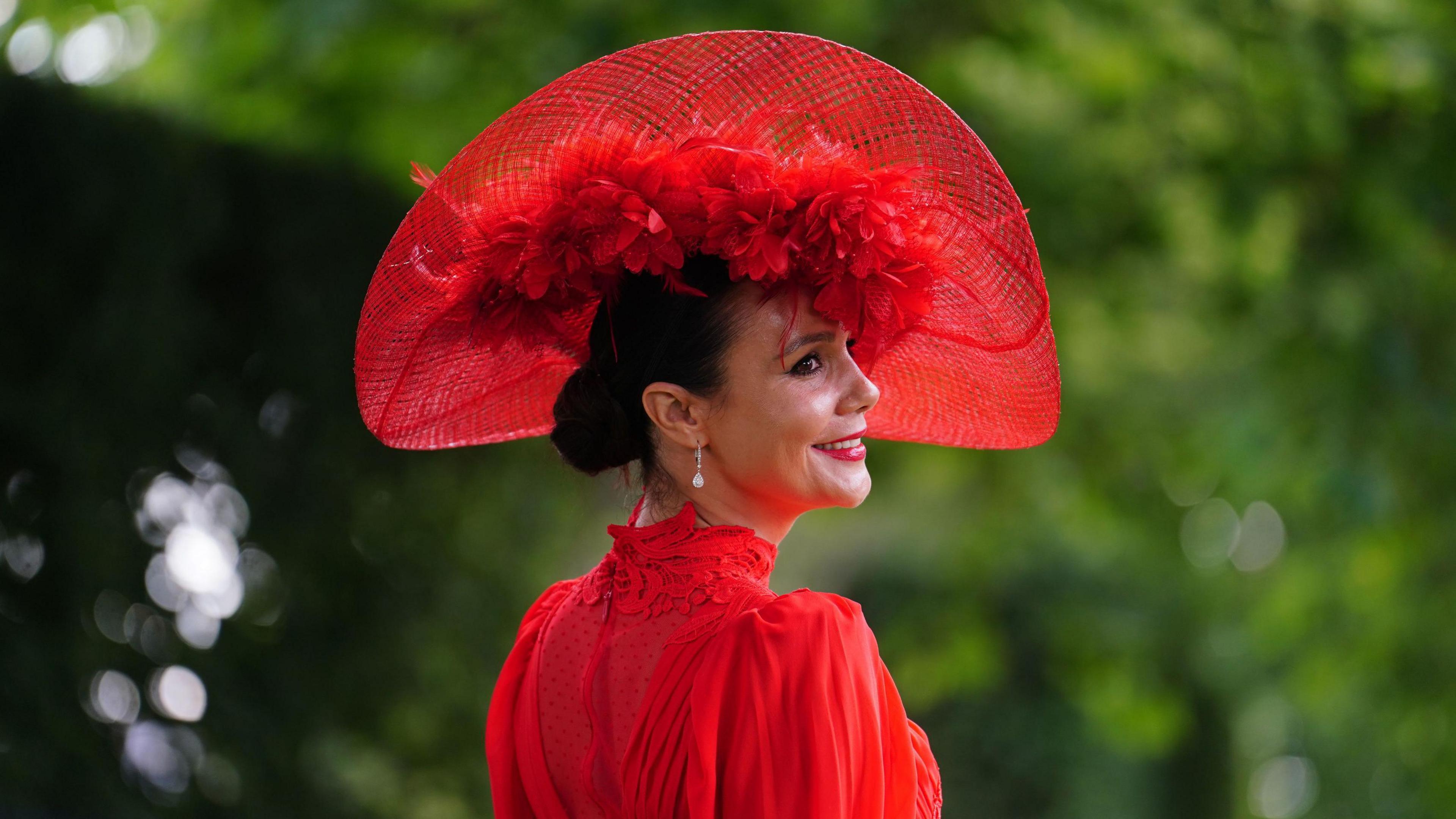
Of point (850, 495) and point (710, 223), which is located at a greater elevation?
point (710, 223)

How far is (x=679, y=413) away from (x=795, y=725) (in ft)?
1.61

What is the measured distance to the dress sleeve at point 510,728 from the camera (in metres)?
2.04

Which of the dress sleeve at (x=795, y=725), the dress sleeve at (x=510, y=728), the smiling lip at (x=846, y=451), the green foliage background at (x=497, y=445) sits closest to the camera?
the dress sleeve at (x=795, y=725)

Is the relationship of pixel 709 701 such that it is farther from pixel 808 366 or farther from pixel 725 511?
pixel 808 366

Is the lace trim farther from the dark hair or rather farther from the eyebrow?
the eyebrow

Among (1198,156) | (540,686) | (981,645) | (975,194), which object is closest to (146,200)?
(540,686)

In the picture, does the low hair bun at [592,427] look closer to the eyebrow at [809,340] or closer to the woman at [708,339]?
the woman at [708,339]

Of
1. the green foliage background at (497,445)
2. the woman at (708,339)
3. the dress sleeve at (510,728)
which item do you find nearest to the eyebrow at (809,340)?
the woman at (708,339)

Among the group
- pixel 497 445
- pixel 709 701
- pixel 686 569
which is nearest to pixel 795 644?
pixel 709 701

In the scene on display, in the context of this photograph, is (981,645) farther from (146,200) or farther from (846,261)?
(846,261)

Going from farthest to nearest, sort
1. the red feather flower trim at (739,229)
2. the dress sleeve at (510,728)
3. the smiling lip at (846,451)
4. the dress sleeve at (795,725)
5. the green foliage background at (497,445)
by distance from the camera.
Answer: the green foliage background at (497,445) < the dress sleeve at (510,728) < the smiling lip at (846,451) < the red feather flower trim at (739,229) < the dress sleeve at (795,725)

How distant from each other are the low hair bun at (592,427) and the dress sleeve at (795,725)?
0.39 m

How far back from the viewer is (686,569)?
186 centimetres

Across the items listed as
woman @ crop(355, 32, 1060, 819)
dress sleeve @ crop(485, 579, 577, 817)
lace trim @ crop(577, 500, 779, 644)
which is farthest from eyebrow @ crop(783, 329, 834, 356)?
dress sleeve @ crop(485, 579, 577, 817)
